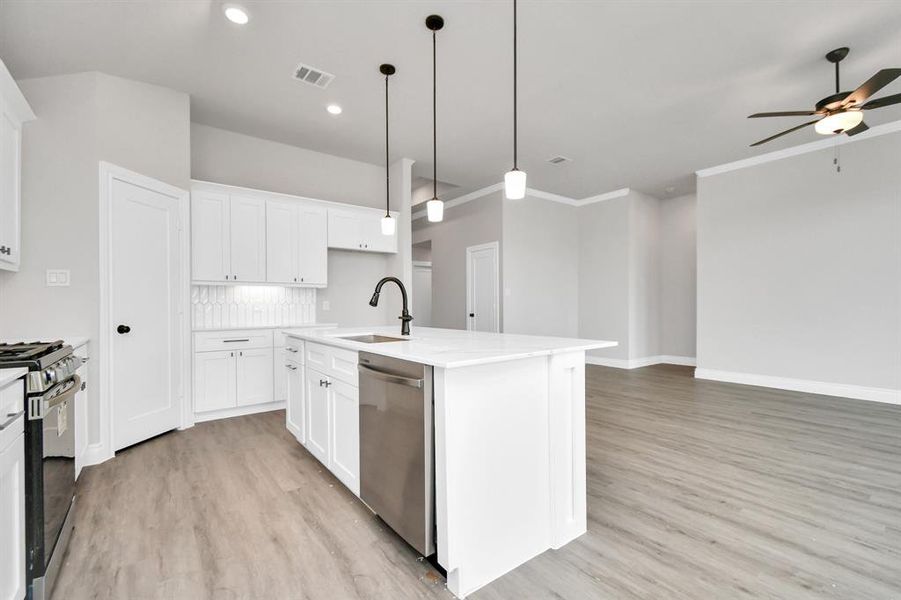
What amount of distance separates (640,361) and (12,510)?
7453 millimetres

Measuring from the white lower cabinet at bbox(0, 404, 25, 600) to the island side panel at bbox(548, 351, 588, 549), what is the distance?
78.4 inches

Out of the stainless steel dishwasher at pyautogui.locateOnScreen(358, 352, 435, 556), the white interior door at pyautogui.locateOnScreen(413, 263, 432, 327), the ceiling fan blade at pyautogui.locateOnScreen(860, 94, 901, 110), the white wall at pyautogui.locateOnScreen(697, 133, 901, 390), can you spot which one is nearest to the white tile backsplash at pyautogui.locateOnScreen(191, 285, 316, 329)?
the stainless steel dishwasher at pyautogui.locateOnScreen(358, 352, 435, 556)

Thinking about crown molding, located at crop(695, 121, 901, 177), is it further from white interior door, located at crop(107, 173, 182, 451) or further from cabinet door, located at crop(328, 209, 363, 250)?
white interior door, located at crop(107, 173, 182, 451)

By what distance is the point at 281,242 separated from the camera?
4406 millimetres

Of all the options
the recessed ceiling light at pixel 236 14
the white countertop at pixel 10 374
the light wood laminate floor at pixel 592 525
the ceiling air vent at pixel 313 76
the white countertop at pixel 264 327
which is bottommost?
the light wood laminate floor at pixel 592 525

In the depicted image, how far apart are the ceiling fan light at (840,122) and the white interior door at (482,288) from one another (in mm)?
4044

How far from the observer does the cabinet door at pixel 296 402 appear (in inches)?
115

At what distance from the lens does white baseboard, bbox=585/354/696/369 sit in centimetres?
683

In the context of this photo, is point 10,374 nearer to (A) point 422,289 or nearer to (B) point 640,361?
(B) point 640,361

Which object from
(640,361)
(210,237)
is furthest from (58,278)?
(640,361)

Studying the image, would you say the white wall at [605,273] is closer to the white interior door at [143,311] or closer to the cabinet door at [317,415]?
the cabinet door at [317,415]

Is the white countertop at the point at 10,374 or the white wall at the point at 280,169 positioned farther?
the white wall at the point at 280,169

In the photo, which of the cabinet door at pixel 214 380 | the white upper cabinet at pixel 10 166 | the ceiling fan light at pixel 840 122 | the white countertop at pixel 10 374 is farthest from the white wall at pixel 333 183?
the ceiling fan light at pixel 840 122

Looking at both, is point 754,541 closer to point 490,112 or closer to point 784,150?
point 490,112
